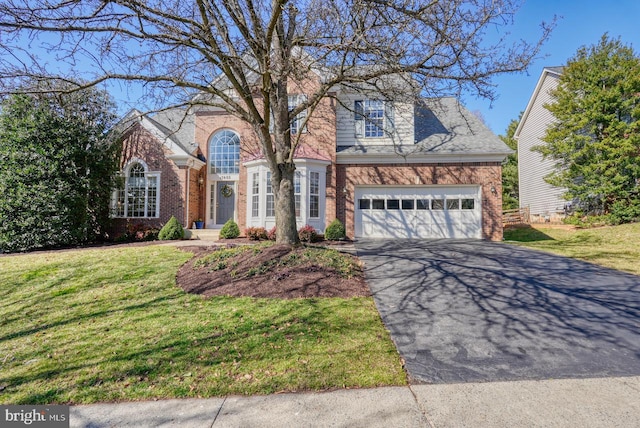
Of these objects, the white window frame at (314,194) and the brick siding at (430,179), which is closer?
the white window frame at (314,194)

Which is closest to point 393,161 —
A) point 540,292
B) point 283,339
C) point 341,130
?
point 341,130

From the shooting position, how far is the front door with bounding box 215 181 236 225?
1504cm

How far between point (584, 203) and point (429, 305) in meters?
14.8

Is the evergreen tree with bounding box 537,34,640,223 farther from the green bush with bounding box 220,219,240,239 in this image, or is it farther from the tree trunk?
the green bush with bounding box 220,219,240,239

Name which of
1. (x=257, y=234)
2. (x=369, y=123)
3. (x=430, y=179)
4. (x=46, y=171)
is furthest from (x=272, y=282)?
(x=46, y=171)

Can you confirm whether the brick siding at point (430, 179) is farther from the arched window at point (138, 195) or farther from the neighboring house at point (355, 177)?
the arched window at point (138, 195)

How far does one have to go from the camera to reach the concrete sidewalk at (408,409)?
8.05ft

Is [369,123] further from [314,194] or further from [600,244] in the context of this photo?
[600,244]

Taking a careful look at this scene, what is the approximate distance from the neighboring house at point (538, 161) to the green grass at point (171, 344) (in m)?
18.1

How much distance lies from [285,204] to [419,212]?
7.82m

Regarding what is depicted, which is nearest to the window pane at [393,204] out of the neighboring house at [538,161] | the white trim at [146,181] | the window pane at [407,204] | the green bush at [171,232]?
the window pane at [407,204]

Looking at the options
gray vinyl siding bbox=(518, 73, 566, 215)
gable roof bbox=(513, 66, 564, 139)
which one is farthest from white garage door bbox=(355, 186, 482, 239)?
gable roof bbox=(513, 66, 564, 139)

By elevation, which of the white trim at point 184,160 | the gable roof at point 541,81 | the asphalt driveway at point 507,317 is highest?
the gable roof at point 541,81

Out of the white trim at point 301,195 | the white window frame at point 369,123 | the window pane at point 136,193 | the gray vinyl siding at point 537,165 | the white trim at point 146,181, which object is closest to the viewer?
the white trim at point 301,195
